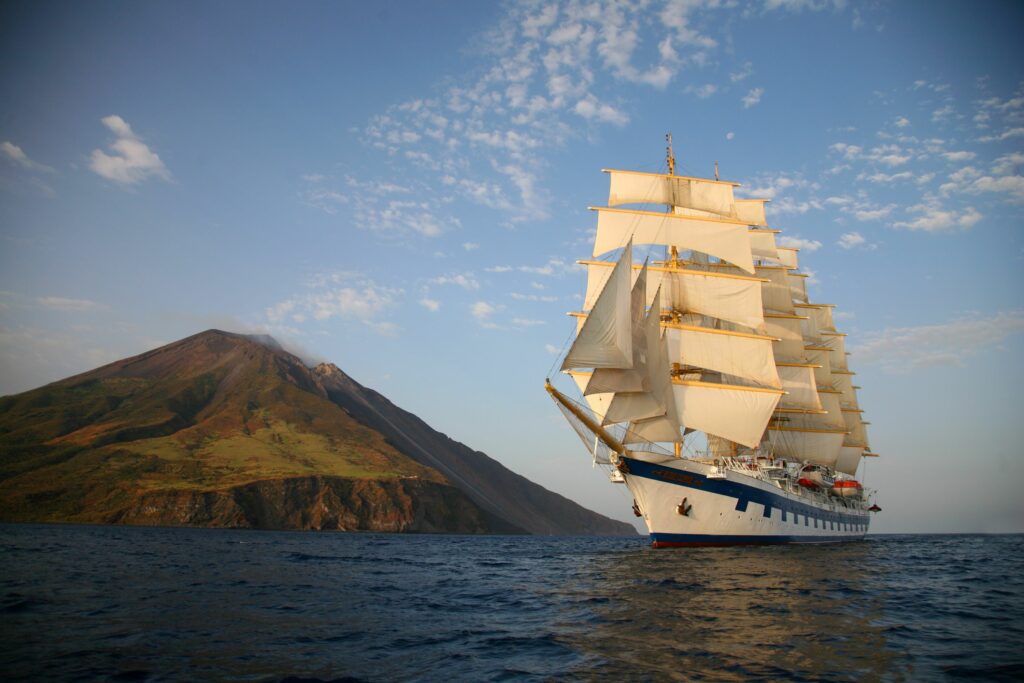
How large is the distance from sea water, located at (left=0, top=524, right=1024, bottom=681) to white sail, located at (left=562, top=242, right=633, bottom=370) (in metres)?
13.5

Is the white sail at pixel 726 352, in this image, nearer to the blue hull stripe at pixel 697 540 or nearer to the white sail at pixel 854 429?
the blue hull stripe at pixel 697 540

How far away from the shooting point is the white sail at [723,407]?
58.3 m

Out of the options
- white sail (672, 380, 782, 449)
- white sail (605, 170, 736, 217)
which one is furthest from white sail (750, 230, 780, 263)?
white sail (672, 380, 782, 449)

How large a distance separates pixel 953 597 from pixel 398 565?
28442 millimetres

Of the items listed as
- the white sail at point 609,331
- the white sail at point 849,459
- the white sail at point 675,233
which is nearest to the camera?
the white sail at point 609,331

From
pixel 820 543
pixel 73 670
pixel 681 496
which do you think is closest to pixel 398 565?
pixel 681 496

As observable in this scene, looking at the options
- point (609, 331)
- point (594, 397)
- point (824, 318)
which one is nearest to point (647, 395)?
point (609, 331)

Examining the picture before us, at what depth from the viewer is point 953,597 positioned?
22.0 metres

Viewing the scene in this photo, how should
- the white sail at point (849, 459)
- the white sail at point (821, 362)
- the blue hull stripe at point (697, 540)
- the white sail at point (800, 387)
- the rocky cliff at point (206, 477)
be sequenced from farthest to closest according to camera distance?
the rocky cliff at point (206, 477)
the white sail at point (849, 459)
the white sail at point (821, 362)
the white sail at point (800, 387)
the blue hull stripe at point (697, 540)

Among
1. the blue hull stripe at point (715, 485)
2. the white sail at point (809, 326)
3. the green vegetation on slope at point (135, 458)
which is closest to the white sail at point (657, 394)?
the blue hull stripe at point (715, 485)

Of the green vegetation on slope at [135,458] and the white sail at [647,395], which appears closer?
the white sail at [647,395]

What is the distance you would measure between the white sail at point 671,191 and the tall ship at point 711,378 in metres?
0.15

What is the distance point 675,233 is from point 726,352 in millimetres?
14990

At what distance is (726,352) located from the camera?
62.1 metres
